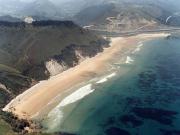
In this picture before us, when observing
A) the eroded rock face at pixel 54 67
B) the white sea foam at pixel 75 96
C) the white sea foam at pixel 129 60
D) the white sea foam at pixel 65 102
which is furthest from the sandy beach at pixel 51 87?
the white sea foam at pixel 129 60

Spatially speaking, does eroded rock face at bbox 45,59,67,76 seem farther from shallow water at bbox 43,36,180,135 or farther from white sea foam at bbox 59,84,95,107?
white sea foam at bbox 59,84,95,107

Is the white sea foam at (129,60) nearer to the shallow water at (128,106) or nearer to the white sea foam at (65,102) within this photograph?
the shallow water at (128,106)

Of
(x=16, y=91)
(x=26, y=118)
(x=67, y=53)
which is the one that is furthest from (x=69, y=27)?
(x=26, y=118)

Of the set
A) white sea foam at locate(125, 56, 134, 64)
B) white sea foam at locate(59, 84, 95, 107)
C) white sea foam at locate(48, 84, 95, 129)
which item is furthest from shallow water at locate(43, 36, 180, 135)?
white sea foam at locate(125, 56, 134, 64)

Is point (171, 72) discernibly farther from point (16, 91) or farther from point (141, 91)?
point (16, 91)

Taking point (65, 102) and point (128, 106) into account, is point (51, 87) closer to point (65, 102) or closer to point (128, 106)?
point (65, 102)
